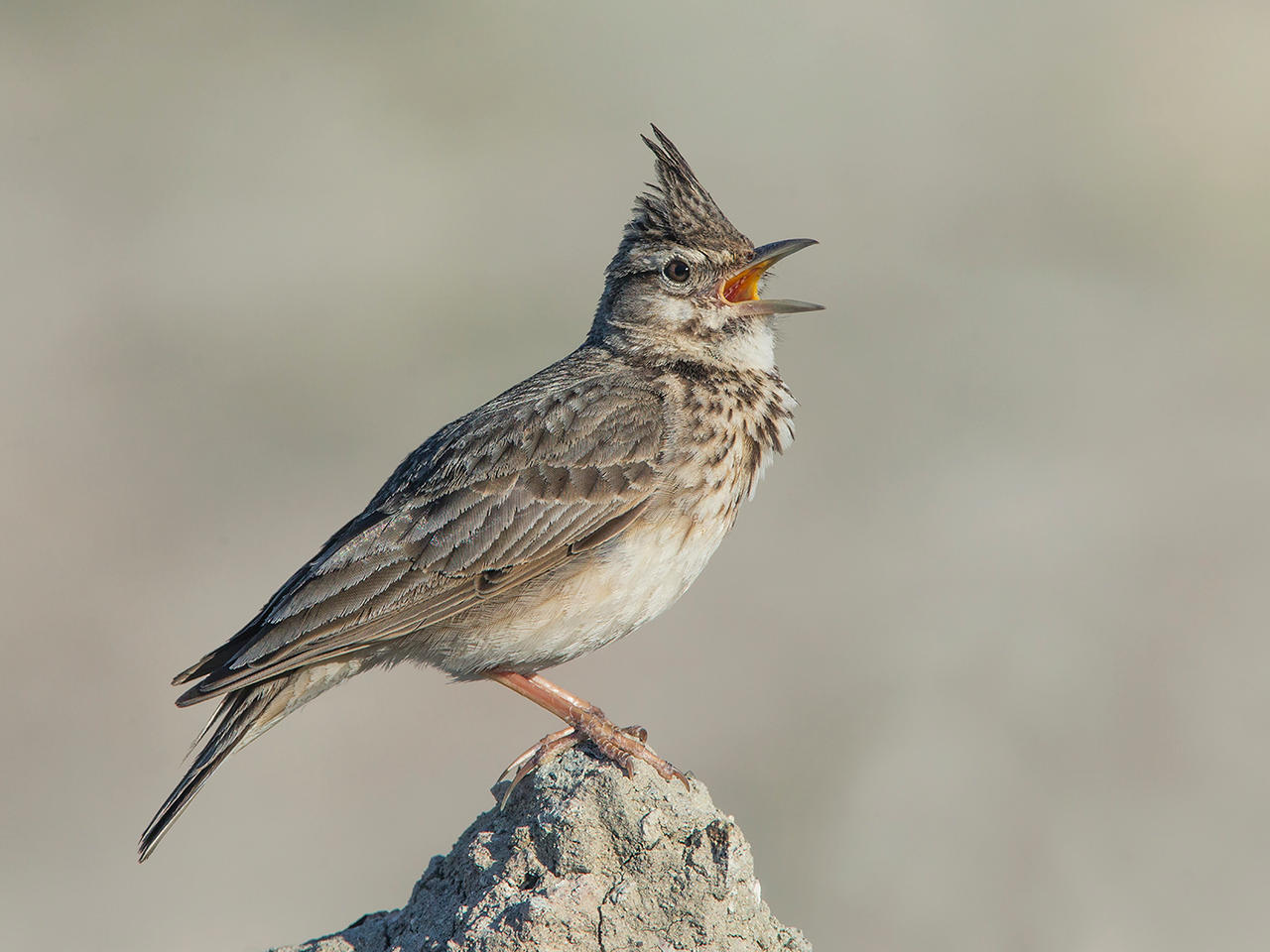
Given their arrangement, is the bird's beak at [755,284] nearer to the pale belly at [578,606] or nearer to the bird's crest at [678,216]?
the bird's crest at [678,216]

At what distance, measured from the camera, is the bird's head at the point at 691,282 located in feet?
26.8

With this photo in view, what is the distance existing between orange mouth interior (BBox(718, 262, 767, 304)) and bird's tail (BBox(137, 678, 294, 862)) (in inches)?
111

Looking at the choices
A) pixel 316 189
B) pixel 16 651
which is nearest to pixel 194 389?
pixel 16 651

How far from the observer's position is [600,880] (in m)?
6.17

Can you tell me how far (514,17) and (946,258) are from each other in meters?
11.5

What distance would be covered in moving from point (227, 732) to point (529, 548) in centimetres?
149

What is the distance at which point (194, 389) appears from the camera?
21.6 m

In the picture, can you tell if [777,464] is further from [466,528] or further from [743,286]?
[466,528]

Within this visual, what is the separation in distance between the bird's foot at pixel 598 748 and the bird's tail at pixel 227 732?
1.06m

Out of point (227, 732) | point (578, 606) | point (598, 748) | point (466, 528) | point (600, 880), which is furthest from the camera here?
point (466, 528)

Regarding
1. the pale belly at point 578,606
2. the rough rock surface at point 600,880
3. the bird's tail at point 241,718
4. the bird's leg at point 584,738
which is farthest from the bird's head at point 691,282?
the rough rock surface at point 600,880

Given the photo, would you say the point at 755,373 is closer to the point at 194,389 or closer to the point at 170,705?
the point at 170,705

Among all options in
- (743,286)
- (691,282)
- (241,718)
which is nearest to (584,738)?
(241,718)

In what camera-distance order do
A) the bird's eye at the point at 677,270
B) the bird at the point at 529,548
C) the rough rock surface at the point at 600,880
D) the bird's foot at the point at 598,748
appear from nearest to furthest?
the rough rock surface at the point at 600,880 < the bird's foot at the point at 598,748 < the bird at the point at 529,548 < the bird's eye at the point at 677,270
